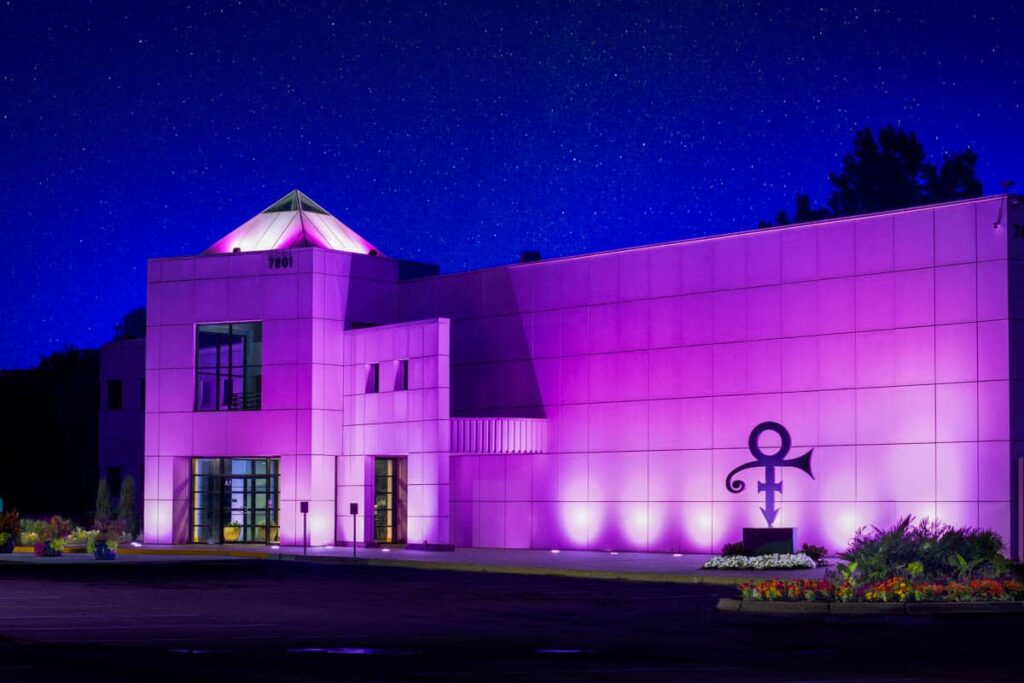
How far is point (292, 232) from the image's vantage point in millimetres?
54156

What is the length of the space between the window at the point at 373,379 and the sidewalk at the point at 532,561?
17.6 ft

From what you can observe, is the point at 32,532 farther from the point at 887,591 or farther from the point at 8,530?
Answer: the point at 887,591

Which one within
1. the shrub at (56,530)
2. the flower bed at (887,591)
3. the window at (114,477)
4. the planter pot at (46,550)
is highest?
the window at (114,477)

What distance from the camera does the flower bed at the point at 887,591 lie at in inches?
969

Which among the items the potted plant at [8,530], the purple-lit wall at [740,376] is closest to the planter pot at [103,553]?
the potted plant at [8,530]

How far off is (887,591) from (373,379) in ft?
94.5

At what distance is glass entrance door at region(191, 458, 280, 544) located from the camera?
177 ft

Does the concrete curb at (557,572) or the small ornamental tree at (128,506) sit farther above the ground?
the small ornamental tree at (128,506)

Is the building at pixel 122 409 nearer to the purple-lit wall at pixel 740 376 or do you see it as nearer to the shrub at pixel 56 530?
the shrub at pixel 56 530

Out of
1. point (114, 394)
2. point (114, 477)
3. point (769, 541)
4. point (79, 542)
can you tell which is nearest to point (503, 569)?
point (769, 541)

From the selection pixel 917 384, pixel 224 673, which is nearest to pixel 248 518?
pixel 917 384

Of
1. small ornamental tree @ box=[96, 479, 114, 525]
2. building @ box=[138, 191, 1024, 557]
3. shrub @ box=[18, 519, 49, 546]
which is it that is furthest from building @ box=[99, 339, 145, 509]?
shrub @ box=[18, 519, 49, 546]

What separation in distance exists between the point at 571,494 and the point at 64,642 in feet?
101

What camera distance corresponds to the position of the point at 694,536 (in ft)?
146
